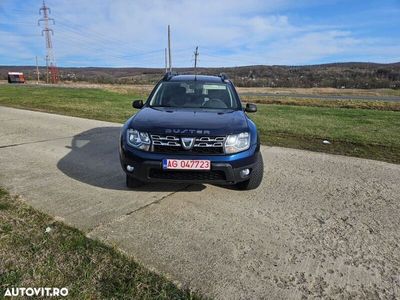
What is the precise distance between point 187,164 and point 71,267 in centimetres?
163

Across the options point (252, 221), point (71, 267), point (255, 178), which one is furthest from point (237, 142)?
point (71, 267)

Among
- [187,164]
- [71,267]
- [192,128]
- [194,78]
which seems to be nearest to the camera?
[71,267]

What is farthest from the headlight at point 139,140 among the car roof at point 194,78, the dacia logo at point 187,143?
the car roof at point 194,78

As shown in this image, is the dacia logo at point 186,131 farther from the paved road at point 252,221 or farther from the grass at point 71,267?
the grass at point 71,267

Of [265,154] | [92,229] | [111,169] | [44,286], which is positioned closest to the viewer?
[44,286]

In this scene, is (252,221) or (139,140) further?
(139,140)

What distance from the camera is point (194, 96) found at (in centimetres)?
538

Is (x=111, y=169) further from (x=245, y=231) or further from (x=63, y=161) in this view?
(x=245, y=231)

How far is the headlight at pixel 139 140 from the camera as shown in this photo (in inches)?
159

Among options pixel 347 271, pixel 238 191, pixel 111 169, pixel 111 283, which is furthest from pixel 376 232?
pixel 111 169

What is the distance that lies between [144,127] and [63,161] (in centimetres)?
254

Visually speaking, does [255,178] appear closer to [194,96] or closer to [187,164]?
[187,164]

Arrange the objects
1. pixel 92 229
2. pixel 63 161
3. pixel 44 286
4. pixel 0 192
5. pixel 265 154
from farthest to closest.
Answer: pixel 265 154, pixel 63 161, pixel 0 192, pixel 92 229, pixel 44 286

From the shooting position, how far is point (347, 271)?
2842 mm
